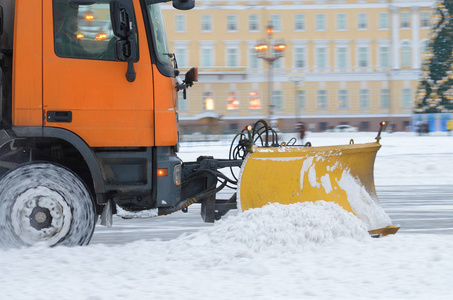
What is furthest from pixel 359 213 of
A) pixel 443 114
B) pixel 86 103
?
pixel 443 114

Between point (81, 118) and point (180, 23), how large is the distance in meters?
48.0

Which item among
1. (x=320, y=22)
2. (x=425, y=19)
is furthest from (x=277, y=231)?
(x=425, y=19)

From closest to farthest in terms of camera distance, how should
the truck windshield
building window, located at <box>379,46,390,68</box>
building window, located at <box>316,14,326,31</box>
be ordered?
the truck windshield, building window, located at <box>316,14,326,31</box>, building window, located at <box>379,46,390,68</box>

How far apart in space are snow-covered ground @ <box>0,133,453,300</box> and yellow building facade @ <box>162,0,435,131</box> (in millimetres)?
45294

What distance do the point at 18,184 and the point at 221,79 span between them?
154ft

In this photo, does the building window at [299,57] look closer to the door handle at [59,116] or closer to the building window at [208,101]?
the building window at [208,101]

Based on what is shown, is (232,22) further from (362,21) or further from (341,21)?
(362,21)

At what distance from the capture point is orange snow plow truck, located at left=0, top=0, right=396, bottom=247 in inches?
222

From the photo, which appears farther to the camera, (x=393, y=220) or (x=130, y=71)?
(x=393, y=220)

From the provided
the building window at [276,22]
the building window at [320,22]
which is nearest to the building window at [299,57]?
the building window at [276,22]

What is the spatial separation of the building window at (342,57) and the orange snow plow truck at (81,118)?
48.8 m

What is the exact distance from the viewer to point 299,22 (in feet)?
175

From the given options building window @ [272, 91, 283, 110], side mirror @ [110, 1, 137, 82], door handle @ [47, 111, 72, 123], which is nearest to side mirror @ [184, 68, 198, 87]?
side mirror @ [110, 1, 137, 82]

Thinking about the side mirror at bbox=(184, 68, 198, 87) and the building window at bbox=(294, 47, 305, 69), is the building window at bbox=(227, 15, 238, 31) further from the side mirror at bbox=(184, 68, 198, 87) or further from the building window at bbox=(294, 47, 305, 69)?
the side mirror at bbox=(184, 68, 198, 87)
